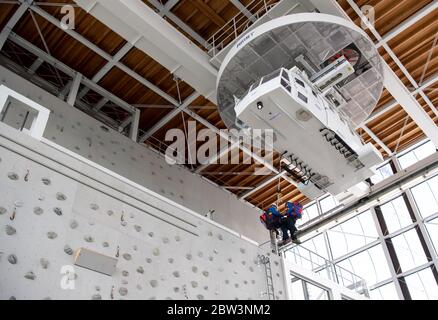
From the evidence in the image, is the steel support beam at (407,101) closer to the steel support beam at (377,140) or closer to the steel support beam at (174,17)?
the steel support beam at (377,140)

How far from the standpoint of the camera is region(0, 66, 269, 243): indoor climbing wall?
12930 mm

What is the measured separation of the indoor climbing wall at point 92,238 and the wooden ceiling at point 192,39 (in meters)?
4.86

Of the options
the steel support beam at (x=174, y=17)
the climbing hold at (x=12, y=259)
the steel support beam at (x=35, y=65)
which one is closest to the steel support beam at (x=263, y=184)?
the steel support beam at (x=174, y=17)

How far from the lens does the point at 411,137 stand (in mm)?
19219

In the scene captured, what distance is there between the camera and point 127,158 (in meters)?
14.7

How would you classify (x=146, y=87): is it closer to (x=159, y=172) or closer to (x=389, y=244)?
(x=159, y=172)

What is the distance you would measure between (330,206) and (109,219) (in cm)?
1538

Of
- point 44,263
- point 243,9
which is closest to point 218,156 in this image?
point 243,9

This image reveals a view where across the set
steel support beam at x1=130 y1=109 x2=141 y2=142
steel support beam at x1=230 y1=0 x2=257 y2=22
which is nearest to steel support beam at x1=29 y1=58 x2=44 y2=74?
steel support beam at x1=130 y1=109 x2=141 y2=142

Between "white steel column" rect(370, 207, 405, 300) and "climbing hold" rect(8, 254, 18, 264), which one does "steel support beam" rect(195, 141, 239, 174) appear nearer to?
"white steel column" rect(370, 207, 405, 300)

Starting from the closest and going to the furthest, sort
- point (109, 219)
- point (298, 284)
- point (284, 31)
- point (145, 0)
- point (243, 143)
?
point (109, 219) < point (284, 31) < point (145, 0) < point (298, 284) < point (243, 143)

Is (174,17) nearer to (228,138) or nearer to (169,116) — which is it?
(169,116)

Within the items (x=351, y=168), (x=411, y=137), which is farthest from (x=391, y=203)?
(x=351, y=168)
